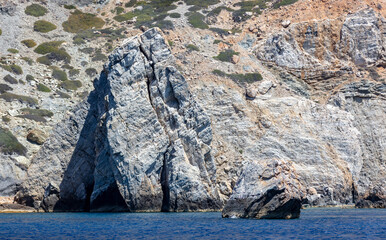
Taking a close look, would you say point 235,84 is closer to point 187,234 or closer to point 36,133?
point 36,133

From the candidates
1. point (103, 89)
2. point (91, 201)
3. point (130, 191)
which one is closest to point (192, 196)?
point (130, 191)

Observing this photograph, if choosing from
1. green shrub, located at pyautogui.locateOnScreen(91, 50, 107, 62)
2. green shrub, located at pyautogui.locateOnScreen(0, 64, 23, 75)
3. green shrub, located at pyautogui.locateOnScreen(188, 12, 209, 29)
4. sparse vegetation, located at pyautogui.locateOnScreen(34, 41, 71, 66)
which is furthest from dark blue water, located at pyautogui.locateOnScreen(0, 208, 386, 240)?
sparse vegetation, located at pyautogui.locateOnScreen(34, 41, 71, 66)

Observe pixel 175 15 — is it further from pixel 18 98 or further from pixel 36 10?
pixel 18 98

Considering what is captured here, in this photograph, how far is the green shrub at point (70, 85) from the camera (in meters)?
69.7

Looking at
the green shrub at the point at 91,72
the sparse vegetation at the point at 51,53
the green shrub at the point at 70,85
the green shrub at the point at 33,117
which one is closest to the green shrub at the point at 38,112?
the green shrub at the point at 33,117

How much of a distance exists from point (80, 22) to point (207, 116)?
4928 centimetres

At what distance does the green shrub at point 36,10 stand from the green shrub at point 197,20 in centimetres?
2904

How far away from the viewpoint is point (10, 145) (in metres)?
52.9

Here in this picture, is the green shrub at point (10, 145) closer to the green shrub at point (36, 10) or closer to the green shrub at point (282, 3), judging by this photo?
the green shrub at point (36, 10)

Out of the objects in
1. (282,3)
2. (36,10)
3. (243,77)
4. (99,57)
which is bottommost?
(243,77)

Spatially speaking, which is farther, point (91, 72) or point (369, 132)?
point (91, 72)

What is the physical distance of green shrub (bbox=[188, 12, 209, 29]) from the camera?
7581 cm

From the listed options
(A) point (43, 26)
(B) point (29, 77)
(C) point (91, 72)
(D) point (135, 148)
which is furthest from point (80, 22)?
(D) point (135, 148)

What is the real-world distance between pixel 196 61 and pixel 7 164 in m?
25.8
